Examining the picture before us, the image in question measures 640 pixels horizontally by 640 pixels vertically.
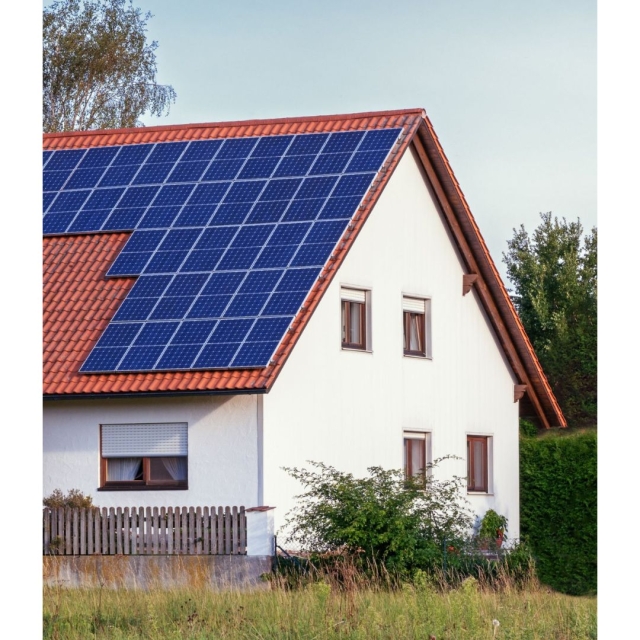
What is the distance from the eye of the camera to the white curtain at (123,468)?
22453mm

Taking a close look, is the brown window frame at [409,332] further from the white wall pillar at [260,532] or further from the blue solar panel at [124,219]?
the white wall pillar at [260,532]

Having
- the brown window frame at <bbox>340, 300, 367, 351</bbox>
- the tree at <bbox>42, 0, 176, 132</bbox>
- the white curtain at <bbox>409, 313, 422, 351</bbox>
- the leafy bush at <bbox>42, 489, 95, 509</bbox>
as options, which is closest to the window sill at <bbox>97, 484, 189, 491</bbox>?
the leafy bush at <bbox>42, 489, 95, 509</bbox>

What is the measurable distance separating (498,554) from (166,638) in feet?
37.0

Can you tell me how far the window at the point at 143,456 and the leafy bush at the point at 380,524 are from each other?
11.1 ft

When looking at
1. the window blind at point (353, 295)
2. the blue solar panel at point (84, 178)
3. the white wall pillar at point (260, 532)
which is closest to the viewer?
the white wall pillar at point (260, 532)

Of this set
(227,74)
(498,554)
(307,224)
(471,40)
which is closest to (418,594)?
(471,40)

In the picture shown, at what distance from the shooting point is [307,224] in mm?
23359

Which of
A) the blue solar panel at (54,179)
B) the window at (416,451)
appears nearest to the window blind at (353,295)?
the window at (416,451)

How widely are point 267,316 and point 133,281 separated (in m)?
3.42

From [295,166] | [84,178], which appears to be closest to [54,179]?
[84,178]

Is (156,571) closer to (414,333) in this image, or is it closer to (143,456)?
(143,456)

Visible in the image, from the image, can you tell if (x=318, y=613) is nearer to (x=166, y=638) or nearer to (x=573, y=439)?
(x=166, y=638)

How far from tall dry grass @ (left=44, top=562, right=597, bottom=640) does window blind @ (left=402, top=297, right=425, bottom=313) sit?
10389 millimetres

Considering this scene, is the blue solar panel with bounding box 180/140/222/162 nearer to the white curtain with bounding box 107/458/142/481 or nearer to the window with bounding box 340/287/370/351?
the window with bounding box 340/287/370/351
